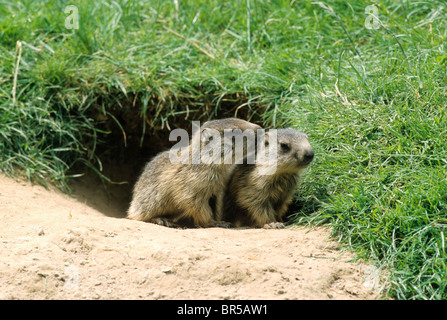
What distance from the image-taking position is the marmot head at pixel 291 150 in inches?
198

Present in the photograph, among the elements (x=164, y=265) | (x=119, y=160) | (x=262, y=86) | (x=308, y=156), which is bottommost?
(x=119, y=160)

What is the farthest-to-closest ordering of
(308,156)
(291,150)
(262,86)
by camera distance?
(262,86)
(291,150)
(308,156)

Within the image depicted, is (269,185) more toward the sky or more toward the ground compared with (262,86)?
more toward the ground

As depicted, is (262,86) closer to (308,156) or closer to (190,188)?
(308,156)

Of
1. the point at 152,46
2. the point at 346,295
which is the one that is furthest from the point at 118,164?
the point at 346,295

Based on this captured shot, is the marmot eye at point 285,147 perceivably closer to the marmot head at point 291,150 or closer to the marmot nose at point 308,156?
the marmot head at point 291,150

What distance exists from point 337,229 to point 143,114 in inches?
120

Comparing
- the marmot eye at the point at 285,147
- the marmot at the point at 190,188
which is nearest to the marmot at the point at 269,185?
the marmot eye at the point at 285,147

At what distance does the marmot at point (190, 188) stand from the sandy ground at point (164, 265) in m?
0.74

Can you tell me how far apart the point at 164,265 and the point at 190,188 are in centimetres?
159

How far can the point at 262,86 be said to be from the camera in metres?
6.25

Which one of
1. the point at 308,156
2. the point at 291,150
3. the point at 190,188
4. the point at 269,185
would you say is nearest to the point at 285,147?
the point at 291,150

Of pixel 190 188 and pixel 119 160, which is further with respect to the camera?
pixel 119 160

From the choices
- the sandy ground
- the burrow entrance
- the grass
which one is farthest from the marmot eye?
the burrow entrance
